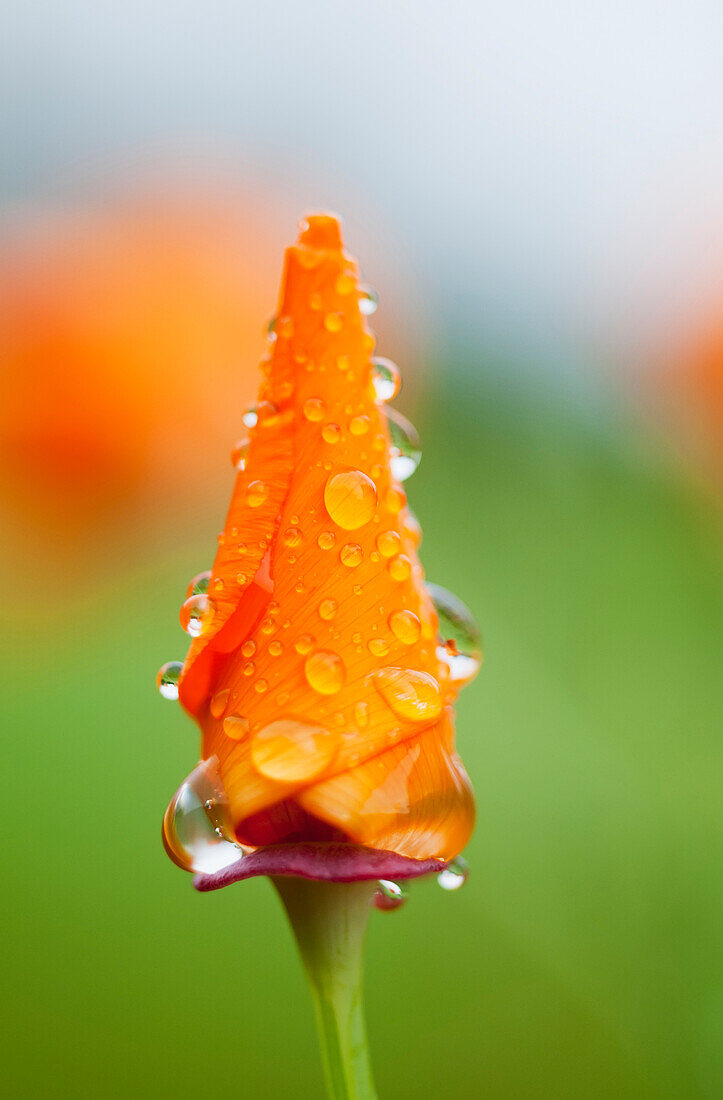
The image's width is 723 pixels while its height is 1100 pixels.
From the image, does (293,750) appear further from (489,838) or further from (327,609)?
(489,838)

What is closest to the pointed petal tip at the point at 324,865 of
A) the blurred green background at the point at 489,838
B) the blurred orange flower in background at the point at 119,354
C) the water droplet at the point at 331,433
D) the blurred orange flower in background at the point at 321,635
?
the blurred orange flower in background at the point at 321,635

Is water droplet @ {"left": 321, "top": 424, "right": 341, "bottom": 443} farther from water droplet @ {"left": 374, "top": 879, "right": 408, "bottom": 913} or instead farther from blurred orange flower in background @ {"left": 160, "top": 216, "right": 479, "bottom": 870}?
water droplet @ {"left": 374, "top": 879, "right": 408, "bottom": 913}

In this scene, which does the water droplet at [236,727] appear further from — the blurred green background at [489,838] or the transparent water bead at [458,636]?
the blurred green background at [489,838]

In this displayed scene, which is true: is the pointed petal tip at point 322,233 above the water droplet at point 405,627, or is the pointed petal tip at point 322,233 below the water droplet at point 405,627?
above

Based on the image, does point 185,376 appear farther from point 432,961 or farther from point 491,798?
point 432,961

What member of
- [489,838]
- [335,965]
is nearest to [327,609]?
[335,965]

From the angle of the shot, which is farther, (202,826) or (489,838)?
(489,838)
